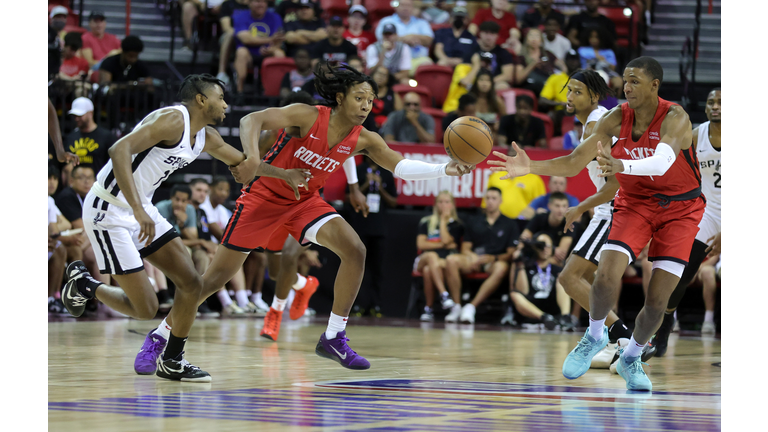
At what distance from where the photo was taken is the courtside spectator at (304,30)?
12523mm

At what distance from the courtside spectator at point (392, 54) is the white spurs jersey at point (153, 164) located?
297 inches

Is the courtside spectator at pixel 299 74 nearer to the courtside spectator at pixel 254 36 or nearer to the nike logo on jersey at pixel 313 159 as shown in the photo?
the courtside spectator at pixel 254 36

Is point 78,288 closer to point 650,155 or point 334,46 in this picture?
point 650,155

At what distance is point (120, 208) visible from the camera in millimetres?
5062

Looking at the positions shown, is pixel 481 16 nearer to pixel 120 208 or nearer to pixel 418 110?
pixel 418 110

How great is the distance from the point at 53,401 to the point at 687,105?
34.0 feet

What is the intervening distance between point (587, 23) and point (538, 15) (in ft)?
2.79

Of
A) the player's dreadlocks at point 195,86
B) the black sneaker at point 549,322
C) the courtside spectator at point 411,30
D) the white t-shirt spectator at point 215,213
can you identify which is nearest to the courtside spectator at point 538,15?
the courtside spectator at point 411,30

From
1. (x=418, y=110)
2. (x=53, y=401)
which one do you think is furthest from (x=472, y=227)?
(x=53, y=401)

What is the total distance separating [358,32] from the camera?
516 inches

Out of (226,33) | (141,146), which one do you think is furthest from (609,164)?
(226,33)
